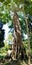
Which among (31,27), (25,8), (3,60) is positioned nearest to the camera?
(25,8)

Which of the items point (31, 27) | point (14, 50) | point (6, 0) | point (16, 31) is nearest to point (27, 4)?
point (6, 0)

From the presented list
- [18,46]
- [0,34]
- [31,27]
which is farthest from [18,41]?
[0,34]

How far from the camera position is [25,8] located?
30.5 ft

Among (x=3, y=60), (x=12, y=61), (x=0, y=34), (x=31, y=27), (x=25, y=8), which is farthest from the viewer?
(x=0, y=34)

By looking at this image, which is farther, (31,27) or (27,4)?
A: (31,27)

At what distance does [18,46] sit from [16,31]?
1035 millimetres

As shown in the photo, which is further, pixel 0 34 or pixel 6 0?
pixel 0 34

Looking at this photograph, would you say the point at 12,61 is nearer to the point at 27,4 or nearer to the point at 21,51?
the point at 21,51

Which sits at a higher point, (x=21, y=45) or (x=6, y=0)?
(x=6, y=0)

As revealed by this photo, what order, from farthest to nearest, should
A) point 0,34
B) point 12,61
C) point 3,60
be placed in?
point 0,34 → point 3,60 → point 12,61

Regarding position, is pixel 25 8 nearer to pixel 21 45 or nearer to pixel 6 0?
pixel 6 0

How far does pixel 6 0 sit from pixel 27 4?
1.22 meters

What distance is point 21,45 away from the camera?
13.6 meters

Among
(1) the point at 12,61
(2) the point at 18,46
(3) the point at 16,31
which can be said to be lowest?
(1) the point at 12,61
